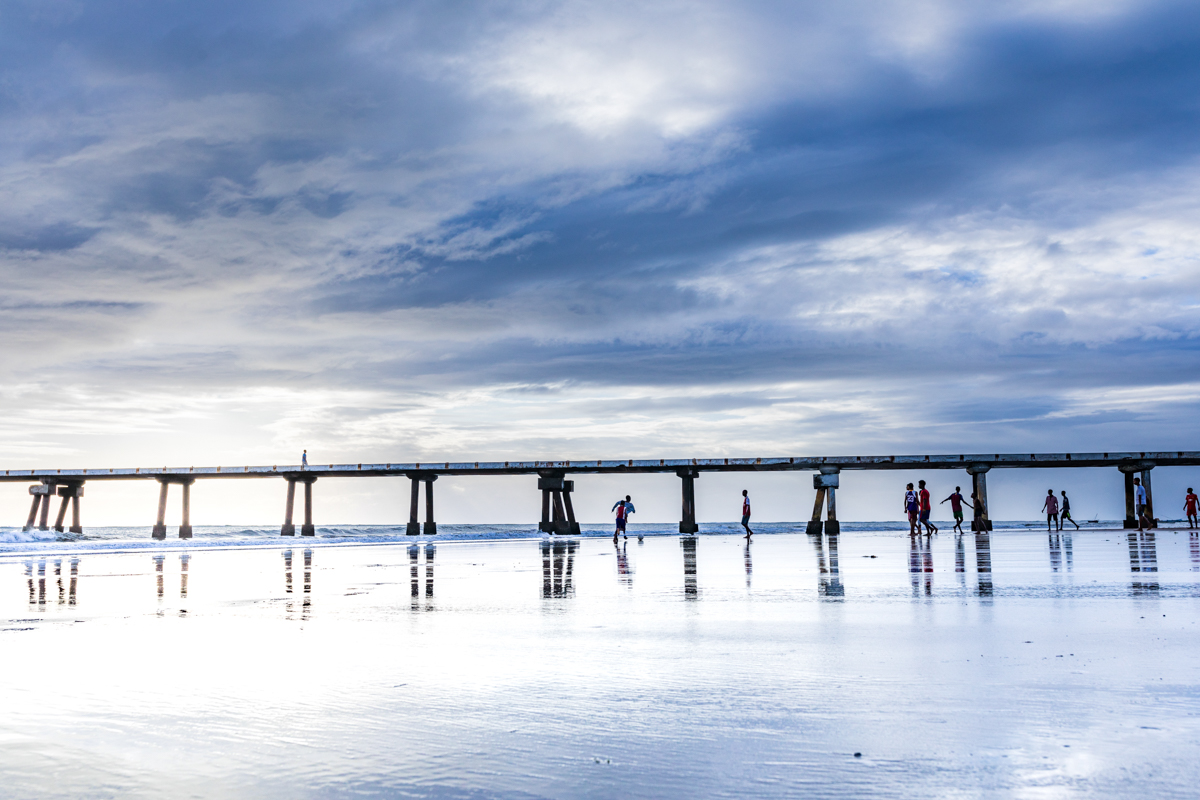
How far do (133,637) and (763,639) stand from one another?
12.2 feet

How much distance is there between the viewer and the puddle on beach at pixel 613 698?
2.29 metres

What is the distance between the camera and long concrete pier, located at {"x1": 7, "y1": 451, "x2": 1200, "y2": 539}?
41.6m

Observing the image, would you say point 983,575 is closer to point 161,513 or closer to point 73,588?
point 73,588

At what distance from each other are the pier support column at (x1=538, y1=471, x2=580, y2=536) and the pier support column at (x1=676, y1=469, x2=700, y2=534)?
5878 millimetres

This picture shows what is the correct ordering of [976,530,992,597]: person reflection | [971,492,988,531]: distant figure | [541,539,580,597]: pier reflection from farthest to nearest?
[971,492,988,531]: distant figure → [541,539,580,597]: pier reflection → [976,530,992,597]: person reflection

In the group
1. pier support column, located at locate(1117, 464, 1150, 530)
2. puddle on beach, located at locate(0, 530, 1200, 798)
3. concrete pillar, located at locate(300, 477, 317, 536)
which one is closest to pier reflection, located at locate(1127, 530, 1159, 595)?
puddle on beach, located at locate(0, 530, 1200, 798)

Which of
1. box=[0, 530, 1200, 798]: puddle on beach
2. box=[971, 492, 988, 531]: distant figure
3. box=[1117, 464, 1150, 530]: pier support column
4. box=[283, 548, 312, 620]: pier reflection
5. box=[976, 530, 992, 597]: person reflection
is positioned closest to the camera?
box=[0, 530, 1200, 798]: puddle on beach

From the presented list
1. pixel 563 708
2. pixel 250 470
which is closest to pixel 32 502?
pixel 250 470

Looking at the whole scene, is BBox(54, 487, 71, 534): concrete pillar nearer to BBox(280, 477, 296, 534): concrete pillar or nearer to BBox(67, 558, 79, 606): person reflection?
BBox(280, 477, 296, 534): concrete pillar

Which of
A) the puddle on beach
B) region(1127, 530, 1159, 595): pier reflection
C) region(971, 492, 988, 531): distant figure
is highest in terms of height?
the puddle on beach

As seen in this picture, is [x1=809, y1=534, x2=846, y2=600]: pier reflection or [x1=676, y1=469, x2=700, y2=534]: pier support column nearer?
[x1=809, y1=534, x2=846, y2=600]: pier reflection

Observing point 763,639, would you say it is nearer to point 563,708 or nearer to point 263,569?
point 563,708

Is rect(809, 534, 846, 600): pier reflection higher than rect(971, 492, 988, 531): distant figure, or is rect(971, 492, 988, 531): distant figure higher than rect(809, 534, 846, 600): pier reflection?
rect(809, 534, 846, 600): pier reflection

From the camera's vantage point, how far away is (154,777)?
7.82 feet
